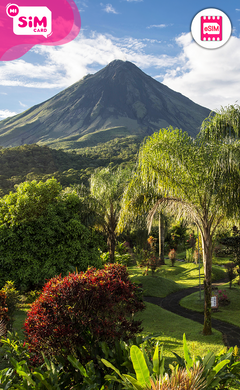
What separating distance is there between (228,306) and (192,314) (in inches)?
83.0

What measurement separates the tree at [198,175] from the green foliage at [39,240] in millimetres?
5803

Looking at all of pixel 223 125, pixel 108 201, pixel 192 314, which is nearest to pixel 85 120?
pixel 108 201

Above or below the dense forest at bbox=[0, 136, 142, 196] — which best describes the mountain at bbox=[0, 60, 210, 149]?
above

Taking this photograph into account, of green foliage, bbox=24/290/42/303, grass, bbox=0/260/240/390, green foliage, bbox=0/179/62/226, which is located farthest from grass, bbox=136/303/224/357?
green foliage, bbox=0/179/62/226

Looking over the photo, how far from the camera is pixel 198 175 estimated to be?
779cm

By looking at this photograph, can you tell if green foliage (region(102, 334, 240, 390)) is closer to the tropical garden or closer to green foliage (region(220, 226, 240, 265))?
the tropical garden

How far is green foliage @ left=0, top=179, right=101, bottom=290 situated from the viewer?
39.7ft

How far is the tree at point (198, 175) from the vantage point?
7383 millimetres

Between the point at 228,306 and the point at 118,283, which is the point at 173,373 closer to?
the point at 118,283

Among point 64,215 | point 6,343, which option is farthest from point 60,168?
point 6,343

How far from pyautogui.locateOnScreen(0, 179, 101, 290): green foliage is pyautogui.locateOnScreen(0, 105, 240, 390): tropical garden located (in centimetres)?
5

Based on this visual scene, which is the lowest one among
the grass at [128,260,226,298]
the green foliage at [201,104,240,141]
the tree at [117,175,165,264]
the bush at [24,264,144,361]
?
the grass at [128,260,226,298]

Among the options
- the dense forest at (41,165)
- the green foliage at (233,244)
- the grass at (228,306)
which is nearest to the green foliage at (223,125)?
the green foliage at (233,244)

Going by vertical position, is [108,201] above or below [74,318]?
above
